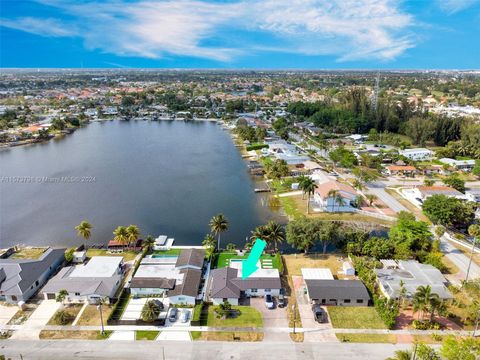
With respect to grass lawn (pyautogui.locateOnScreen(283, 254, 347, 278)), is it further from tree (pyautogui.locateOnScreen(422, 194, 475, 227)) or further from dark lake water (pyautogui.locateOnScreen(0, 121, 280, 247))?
tree (pyautogui.locateOnScreen(422, 194, 475, 227))

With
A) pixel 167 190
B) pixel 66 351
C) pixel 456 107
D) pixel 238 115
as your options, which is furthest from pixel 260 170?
pixel 456 107

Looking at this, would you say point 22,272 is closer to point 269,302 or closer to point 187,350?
point 187,350

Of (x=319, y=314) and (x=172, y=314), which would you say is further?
(x=172, y=314)

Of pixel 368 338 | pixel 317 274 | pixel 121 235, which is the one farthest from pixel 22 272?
pixel 368 338

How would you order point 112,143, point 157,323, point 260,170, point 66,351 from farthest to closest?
1. point 112,143
2. point 260,170
3. point 157,323
4. point 66,351

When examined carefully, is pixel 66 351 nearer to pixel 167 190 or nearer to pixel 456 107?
pixel 167 190

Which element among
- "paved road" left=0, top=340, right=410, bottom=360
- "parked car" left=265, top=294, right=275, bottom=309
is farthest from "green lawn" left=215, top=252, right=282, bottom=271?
"paved road" left=0, top=340, right=410, bottom=360
